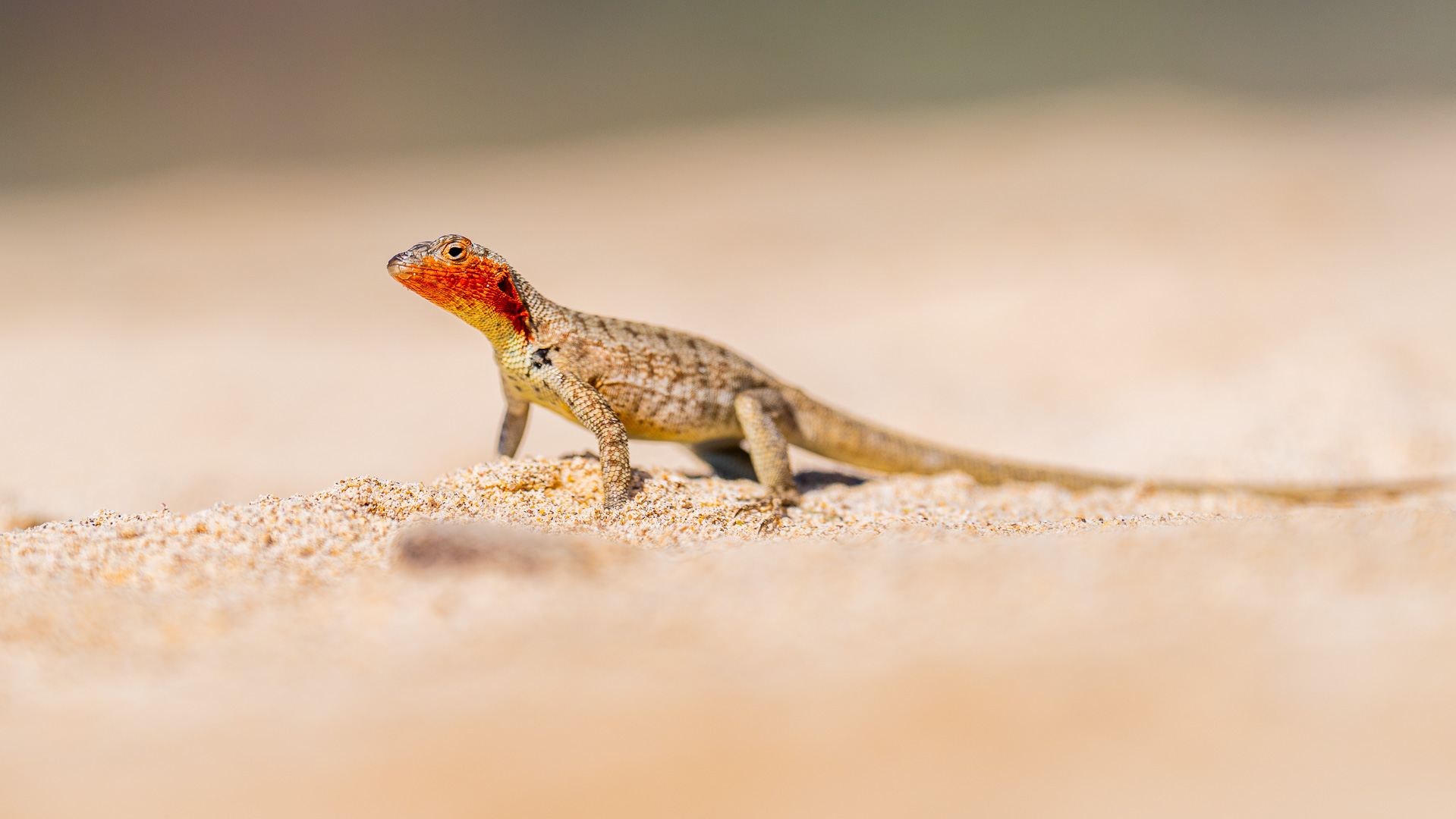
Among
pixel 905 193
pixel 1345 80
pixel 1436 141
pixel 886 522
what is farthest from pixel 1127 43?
pixel 886 522

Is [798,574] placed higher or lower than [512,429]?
lower

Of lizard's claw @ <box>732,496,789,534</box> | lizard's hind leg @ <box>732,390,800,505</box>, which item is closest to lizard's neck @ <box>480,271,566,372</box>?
lizard's hind leg @ <box>732,390,800,505</box>

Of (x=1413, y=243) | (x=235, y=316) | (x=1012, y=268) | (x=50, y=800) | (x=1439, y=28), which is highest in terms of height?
(x=1439, y=28)

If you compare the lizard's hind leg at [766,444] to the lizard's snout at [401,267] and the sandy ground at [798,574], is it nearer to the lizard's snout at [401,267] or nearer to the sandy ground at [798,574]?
the sandy ground at [798,574]

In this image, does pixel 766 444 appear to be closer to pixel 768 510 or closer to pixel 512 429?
pixel 768 510

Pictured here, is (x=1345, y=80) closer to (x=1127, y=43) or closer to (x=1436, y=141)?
(x=1127, y=43)

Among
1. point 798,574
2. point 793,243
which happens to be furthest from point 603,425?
point 793,243
